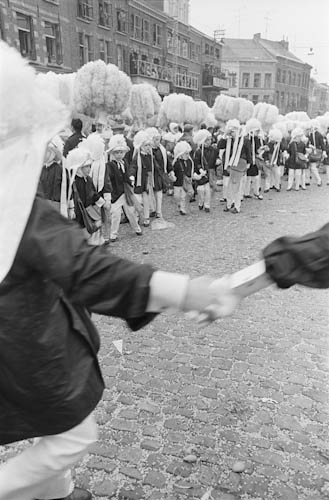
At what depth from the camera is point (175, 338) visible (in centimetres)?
439

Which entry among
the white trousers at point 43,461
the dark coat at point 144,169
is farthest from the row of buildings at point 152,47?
the white trousers at point 43,461

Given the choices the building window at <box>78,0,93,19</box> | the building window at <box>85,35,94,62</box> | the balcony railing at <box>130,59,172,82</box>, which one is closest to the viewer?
the building window at <box>78,0,93,19</box>

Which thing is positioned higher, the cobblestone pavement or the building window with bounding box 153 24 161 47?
the building window with bounding box 153 24 161 47

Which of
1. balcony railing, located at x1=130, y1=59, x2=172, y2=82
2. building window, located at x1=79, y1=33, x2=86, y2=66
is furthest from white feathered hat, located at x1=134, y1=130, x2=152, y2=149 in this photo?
balcony railing, located at x1=130, y1=59, x2=172, y2=82

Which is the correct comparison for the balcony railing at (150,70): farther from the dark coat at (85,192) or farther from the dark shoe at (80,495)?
the dark shoe at (80,495)

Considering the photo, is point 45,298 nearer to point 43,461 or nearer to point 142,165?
point 43,461

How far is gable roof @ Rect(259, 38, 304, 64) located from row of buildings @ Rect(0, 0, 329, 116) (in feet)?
0.55

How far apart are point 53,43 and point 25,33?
7.06 ft

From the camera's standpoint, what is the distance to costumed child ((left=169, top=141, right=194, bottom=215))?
1024 centimetres

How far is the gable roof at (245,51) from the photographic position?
56.8m

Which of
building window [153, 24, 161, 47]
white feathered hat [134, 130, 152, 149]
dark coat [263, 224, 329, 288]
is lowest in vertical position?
white feathered hat [134, 130, 152, 149]

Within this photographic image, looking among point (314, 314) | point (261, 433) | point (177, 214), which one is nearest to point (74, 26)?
point (177, 214)

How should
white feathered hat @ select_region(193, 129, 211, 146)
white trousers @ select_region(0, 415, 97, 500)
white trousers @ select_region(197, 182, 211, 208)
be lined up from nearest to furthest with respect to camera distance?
white trousers @ select_region(0, 415, 97, 500) → white trousers @ select_region(197, 182, 211, 208) → white feathered hat @ select_region(193, 129, 211, 146)

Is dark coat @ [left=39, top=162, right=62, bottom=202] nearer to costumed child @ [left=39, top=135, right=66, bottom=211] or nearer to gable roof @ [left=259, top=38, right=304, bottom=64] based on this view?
costumed child @ [left=39, top=135, right=66, bottom=211]
